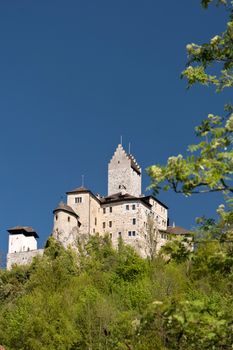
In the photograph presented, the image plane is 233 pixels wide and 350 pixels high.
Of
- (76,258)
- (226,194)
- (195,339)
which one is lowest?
(195,339)

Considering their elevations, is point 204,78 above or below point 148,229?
below

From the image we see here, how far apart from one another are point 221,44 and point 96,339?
112 ft

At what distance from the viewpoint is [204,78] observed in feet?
26.2

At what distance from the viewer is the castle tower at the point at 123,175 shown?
99062 millimetres

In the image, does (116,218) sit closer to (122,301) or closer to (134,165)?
(134,165)

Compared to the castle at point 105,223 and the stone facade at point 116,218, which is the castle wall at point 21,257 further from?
the stone facade at point 116,218

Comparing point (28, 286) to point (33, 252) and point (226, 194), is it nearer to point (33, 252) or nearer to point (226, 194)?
point (33, 252)

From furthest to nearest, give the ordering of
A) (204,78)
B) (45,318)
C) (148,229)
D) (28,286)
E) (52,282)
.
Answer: (148,229) < (28,286) < (52,282) < (45,318) < (204,78)

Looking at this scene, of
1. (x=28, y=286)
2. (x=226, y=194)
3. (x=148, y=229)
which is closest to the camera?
(x=226, y=194)

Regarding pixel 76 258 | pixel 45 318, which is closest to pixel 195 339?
pixel 45 318

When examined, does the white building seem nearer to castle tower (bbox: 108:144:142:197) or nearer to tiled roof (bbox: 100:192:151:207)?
tiled roof (bbox: 100:192:151:207)

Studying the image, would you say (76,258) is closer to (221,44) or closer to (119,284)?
(119,284)

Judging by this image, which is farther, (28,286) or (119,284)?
(28,286)

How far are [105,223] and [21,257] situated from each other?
40.8 ft
